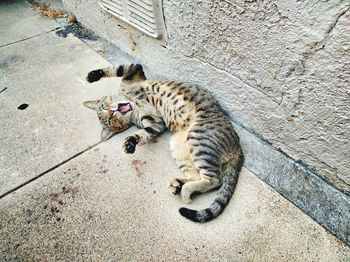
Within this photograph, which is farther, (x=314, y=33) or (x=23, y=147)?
(x=23, y=147)

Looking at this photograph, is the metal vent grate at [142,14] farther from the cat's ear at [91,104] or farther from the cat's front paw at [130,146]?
the cat's front paw at [130,146]

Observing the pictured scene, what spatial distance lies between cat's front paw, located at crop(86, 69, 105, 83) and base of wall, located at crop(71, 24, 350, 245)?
142 centimetres

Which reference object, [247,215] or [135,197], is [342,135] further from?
[135,197]

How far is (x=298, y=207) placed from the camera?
77.5 inches

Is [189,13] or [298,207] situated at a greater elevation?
[189,13]

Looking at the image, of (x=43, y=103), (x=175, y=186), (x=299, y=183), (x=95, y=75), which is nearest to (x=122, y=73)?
(x=95, y=75)

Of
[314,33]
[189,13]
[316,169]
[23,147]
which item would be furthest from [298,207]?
[23,147]

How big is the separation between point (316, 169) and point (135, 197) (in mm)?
1209

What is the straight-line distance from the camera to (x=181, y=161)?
2.26m

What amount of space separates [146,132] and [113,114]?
34 cm

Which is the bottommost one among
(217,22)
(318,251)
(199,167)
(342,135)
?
(318,251)

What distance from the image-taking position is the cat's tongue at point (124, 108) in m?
2.58

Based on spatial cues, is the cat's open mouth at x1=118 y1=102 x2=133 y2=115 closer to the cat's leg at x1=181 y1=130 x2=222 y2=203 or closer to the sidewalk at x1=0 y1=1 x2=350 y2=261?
the sidewalk at x1=0 y1=1 x2=350 y2=261

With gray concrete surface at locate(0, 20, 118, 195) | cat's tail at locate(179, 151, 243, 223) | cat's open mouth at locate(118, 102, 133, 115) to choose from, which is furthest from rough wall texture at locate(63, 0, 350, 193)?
gray concrete surface at locate(0, 20, 118, 195)
